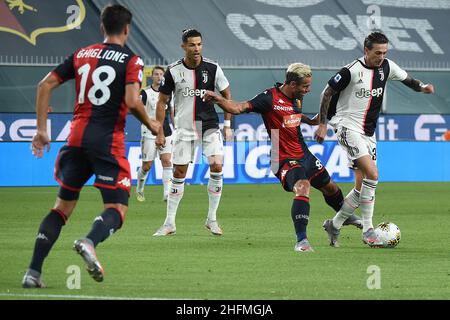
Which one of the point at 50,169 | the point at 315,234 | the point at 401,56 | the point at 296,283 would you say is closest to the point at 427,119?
the point at 401,56

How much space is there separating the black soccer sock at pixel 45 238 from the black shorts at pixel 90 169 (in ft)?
0.80

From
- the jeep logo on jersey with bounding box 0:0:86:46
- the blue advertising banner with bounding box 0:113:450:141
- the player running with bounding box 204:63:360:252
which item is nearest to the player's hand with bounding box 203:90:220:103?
the player running with bounding box 204:63:360:252

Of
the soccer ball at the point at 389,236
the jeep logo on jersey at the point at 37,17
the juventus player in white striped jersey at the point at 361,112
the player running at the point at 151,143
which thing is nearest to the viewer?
the soccer ball at the point at 389,236

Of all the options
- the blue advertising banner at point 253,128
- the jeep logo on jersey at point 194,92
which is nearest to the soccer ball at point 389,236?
the jeep logo on jersey at point 194,92

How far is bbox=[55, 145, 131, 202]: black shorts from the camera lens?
8.16m

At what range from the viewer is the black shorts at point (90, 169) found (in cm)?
816

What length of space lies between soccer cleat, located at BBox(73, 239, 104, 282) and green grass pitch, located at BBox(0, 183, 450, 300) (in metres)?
0.19

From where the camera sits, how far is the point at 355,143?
12.1 meters

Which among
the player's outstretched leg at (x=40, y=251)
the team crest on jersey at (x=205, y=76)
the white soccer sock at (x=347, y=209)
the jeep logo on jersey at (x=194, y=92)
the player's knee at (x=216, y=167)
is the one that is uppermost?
the team crest on jersey at (x=205, y=76)

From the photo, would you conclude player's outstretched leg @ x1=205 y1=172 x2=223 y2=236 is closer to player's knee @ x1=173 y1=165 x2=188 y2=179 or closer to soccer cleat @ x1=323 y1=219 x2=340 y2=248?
player's knee @ x1=173 y1=165 x2=188 y2=179

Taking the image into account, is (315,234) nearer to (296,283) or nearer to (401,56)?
(296,283)

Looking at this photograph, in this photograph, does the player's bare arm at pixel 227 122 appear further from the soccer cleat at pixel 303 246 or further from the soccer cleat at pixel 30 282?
the soccer cleat at pixel 30 282

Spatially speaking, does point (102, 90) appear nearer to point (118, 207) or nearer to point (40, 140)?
point (40, 140)

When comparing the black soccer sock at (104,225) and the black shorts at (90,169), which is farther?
the black shorts at (90,169)
